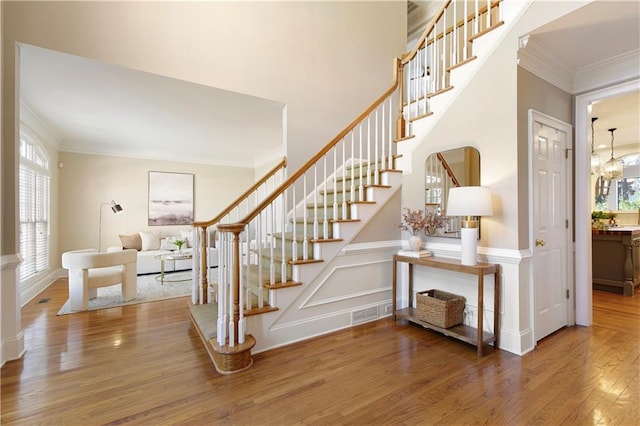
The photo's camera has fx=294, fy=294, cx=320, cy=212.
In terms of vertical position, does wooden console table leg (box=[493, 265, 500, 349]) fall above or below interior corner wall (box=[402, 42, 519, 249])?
below

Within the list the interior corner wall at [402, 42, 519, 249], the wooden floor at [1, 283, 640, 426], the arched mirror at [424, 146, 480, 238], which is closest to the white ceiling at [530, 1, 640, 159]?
the interior corner wall at [402, 42, 519, 249]

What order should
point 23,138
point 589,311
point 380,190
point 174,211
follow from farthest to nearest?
point 174,211
point 23,138
point 380,190
point 589,311

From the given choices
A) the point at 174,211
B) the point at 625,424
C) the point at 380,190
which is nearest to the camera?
the point at 625,424

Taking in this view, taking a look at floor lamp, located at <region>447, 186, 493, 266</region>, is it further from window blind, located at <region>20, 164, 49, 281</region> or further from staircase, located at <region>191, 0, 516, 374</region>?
window blind, located at <region>20, 164, 49, 281</region>

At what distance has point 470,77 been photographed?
112 inches

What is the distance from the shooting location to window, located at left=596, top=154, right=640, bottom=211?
6867 mm

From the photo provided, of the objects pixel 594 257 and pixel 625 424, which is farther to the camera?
pixel 594 257

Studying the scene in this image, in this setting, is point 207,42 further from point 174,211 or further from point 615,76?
point 174,211

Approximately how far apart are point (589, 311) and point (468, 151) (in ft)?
6.99

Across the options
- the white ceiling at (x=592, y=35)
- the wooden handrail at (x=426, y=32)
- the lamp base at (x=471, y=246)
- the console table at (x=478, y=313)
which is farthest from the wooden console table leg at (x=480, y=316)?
the wooden handrail at (x=426, y=32)

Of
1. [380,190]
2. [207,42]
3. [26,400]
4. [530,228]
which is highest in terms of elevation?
[207,42]

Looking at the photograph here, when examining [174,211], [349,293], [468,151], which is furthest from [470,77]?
[174,211]

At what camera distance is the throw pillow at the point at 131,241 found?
6246mm

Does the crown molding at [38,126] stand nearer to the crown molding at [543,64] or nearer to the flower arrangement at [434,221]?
the flower arrangement at [434,221]
